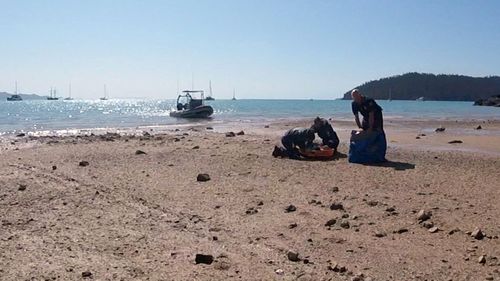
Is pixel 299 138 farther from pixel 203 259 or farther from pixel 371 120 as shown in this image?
pixel 203 259

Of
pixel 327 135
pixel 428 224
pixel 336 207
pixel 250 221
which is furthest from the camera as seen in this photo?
pixel 327 135

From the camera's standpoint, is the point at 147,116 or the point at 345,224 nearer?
the point at 345,224

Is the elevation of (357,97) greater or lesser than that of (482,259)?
greater

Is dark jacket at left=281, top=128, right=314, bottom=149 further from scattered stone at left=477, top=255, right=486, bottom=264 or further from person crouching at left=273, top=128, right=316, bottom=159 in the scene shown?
scattered stone at left=477, top=255, right=486, bottom=264

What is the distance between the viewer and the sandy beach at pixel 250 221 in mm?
5109

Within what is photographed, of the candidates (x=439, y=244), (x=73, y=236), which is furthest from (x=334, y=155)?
(x=73, y=236)

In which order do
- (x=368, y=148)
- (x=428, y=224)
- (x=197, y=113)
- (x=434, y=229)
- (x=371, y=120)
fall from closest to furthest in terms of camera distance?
(x=434, y=229), (x=428, y=224), (x=368, y=148), (x=371, y=120), (x=197, y=113)

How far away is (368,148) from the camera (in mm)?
12492

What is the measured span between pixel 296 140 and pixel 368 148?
213 cm

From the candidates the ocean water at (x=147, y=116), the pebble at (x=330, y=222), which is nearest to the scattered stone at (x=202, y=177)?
the pebble at (x=330, y=222)

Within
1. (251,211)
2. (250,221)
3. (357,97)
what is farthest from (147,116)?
(250,221)

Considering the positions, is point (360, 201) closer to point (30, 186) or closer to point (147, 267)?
point (147, 267)

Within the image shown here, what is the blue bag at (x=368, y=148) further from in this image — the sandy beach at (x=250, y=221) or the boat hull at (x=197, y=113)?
the boat hull at (x=197, y=113)

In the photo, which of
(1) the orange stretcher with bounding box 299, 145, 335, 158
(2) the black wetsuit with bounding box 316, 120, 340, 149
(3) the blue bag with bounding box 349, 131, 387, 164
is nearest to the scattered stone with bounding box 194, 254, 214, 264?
(3) the blue bag with bounding box 349, 131, 387, 164
